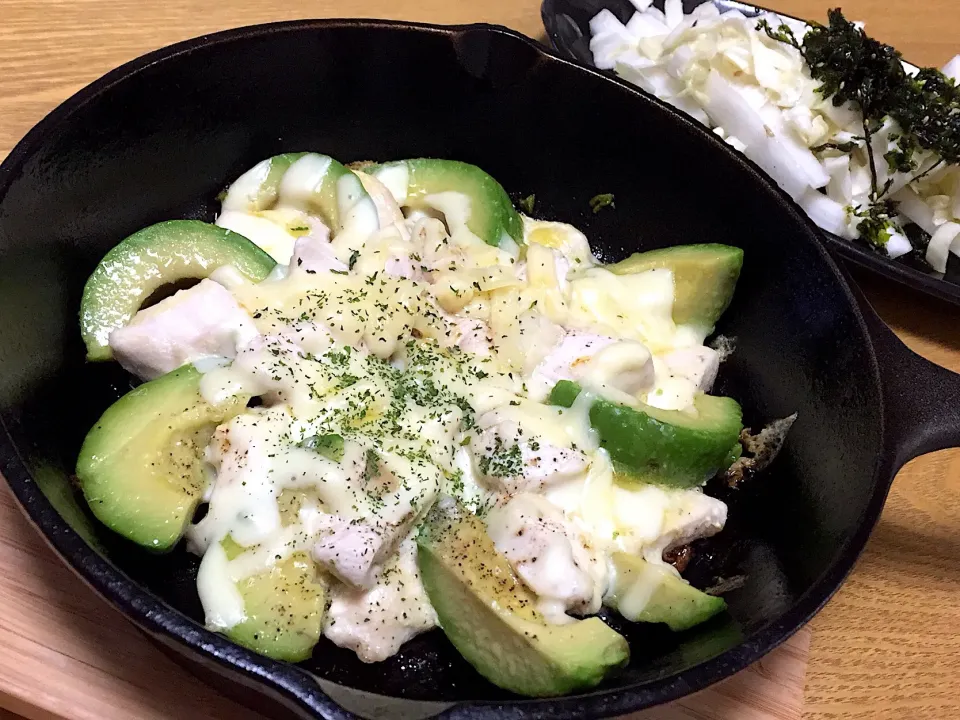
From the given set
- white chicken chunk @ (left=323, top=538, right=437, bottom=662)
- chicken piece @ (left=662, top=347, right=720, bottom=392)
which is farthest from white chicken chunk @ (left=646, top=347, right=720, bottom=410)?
white chicken chunk @ (left=323, top=538, right=437, bottom=662)

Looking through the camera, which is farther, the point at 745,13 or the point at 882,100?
the point at 745,13

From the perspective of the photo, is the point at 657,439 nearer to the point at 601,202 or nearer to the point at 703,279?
the point at 703,279

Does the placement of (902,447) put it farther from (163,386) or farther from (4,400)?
(4,400)

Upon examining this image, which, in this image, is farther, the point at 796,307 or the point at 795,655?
the point at 796,307

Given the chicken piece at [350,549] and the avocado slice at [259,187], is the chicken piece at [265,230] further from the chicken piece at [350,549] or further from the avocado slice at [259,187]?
the chicken piece at [350,549]

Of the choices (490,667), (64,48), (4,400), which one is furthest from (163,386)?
(64,48)

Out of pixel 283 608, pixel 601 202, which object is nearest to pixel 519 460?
pixel 283 608
